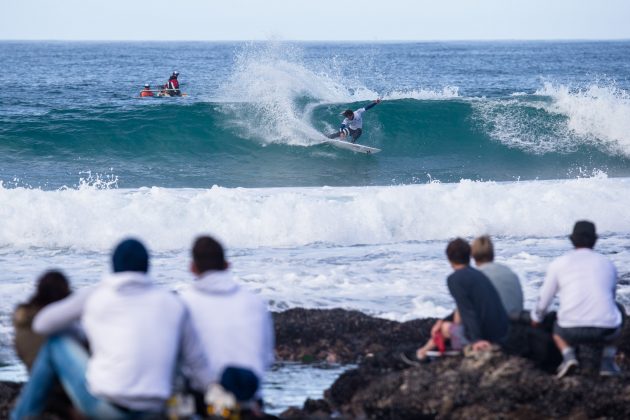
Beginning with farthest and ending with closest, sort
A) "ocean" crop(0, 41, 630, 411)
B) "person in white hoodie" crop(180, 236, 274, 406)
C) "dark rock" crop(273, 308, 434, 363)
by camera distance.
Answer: "ocean" crop(0, 41, 630, 411)
"dark rock" crop(273, 308, 434, 363)
"person in white hoodie" crop(180, 236, 274, 406)

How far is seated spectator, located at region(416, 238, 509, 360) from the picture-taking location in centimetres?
598

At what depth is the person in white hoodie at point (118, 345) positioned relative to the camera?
14.2 ft

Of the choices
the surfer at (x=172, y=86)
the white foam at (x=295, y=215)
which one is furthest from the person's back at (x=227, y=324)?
the surfer at (x=172, y=86)

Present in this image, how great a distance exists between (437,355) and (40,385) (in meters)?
2.74

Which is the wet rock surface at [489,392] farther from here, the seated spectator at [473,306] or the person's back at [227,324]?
the person's back at [227,324]

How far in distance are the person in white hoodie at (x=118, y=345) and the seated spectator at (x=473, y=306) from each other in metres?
2.13

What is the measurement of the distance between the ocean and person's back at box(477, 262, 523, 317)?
5.01 ft

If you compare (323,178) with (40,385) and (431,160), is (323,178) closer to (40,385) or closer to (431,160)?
Answer: (431,160)

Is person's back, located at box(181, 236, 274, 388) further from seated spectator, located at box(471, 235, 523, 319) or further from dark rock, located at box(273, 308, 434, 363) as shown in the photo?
dark rock, located at box(273, 308, 434, 363)

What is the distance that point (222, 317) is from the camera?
4.70 m

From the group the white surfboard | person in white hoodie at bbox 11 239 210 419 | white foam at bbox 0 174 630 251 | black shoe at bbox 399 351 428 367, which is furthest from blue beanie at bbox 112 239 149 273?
the white surfboard

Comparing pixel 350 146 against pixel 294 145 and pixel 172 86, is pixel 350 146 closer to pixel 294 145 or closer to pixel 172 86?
pixel 294 145

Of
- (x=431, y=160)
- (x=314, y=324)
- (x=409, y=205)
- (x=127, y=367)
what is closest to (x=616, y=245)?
(x=409, y=205)

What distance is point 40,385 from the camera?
455 centimetres
